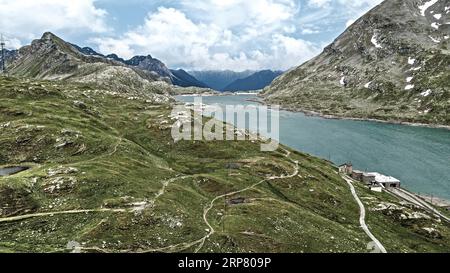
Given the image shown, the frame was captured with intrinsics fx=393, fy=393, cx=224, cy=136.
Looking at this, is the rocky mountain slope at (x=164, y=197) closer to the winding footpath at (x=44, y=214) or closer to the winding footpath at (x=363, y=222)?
the winding footpath at (x=44, y=214)

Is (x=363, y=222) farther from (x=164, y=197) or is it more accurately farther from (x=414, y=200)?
(x=164, y=197)

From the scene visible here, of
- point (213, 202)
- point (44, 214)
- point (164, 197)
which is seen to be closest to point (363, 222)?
point (213, 202)

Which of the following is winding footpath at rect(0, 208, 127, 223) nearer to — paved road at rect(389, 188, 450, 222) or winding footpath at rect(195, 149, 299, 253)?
winding footpath at rect(195, 149, 299, 253)

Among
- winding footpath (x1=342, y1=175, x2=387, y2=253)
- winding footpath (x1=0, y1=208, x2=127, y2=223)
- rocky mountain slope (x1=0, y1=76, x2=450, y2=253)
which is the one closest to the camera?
winding footpath (x1=0, y1=208, x2=127, y2=223)

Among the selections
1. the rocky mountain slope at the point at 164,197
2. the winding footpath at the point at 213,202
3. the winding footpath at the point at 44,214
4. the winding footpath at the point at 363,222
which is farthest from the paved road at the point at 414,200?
the winding footpath at the point at 44,214

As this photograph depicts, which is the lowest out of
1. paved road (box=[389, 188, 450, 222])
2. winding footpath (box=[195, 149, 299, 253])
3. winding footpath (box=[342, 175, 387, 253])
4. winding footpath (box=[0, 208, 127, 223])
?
paved road (box=[389, 188, 450, 222])

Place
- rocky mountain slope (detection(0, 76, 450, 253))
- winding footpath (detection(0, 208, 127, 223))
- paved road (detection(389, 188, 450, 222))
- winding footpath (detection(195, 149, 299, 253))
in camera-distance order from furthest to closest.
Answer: paved road (detection(389, 188, 450, 222)) < winding footpath (detection(195, 149, 299, 253)) < rocky mountain slope (detection(0, 76, 450, 253)) < winding footpath (detection(0, 208, 127, 223))

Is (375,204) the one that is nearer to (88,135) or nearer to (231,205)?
(231,205)

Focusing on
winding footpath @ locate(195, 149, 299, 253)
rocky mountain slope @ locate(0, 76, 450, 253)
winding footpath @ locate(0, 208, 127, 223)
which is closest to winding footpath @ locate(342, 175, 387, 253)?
rocky mountain slope @ locate(0, 76, 450, 253)
